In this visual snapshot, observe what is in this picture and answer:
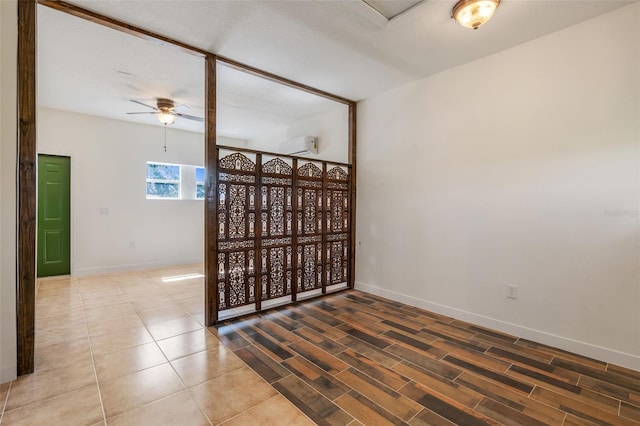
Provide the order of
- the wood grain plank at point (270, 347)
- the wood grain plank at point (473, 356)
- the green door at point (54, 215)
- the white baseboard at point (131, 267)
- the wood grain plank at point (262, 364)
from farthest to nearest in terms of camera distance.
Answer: the white baseboard at point (131, 267)
the green door at point (54, 215)
the wood grain plank at point (270, 347)
the wood grain plank at point (473, 356)
the wood grain plank at point (262, 364)

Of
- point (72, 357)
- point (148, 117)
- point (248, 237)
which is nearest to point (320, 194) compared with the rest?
point (248, 237)

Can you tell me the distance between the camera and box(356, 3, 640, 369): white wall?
2328 millimetres

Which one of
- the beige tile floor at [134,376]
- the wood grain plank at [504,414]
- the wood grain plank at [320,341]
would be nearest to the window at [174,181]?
the beige tile floor at [134,376]

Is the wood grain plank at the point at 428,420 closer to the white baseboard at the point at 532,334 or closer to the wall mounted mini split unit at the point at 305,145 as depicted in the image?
the white baseboard at the point at 532,334

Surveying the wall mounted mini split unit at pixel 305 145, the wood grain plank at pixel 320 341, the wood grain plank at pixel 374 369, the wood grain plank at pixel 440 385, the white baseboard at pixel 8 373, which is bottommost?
the wood grain plank at pixel 440 385

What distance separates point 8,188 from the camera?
2037mm

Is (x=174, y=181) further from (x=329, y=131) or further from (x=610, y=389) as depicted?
(x=610, y=389)

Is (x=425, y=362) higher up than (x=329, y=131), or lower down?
lower down

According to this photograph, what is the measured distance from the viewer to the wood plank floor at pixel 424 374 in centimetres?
176

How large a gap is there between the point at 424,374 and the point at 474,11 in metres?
2.75

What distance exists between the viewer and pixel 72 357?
238 centimetres

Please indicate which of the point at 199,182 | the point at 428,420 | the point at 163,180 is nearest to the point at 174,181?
the point at 163,180

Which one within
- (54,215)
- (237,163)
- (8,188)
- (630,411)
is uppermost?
(237,163)

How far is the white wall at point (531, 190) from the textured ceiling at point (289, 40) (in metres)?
0.31
